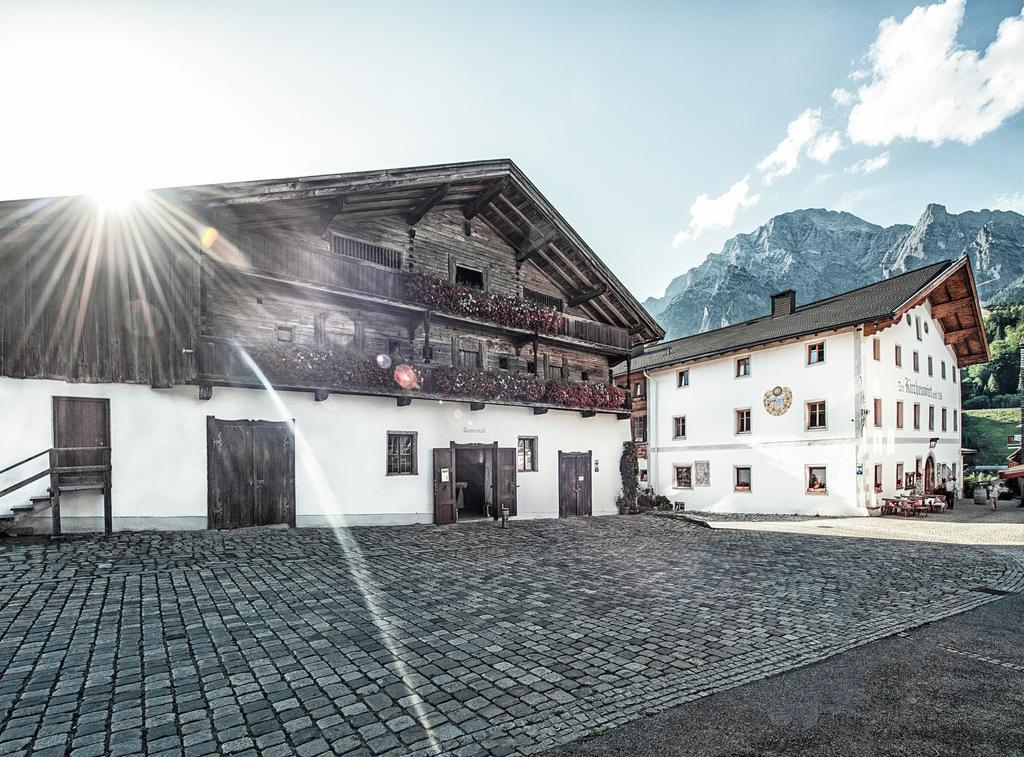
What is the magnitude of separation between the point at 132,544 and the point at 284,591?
5.08 meters

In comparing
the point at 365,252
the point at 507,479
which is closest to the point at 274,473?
the point at 365,252

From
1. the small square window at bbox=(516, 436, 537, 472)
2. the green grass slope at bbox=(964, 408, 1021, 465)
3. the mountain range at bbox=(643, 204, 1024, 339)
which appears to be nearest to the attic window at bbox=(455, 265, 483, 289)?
the small square window at bbox=(516, 436, 537, 472)

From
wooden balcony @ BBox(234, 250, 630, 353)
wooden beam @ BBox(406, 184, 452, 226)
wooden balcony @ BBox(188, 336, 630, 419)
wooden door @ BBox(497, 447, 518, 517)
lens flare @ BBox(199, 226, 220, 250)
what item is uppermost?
wooden beam @ BBox(406, 184, 452, 226)

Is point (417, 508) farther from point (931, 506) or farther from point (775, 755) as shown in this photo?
point (931, 506)

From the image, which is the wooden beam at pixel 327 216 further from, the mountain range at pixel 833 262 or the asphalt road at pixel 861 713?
the mountain range at pixel 833 262

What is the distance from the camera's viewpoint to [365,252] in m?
17.9

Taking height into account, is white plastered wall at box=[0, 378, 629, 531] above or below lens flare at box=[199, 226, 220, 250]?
below

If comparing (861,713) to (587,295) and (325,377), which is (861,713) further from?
(587,295)

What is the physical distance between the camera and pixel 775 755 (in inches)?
172

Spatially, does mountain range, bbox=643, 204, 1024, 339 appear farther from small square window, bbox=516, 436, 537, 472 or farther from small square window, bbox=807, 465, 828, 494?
small square window, bbox=516, 436, 537, 472

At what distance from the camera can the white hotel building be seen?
991 inches

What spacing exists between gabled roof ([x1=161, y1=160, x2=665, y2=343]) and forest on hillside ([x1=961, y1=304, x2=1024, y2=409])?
71.7 m

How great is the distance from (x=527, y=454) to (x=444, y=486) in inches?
162

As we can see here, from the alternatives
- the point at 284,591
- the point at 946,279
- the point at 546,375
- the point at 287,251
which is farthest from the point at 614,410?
the point at 946,279
